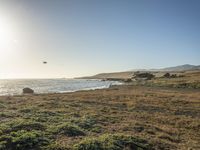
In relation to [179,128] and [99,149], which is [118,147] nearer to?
[99,149]

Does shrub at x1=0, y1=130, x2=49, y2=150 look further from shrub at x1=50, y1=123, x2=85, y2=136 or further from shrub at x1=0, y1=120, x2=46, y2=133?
shrub at x1=50, y1=123, x2=85, y2=136

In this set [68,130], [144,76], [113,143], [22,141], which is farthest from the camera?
[144,76]

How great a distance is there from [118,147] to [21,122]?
22.4 ft

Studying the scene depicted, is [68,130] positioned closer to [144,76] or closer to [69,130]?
[69,130]

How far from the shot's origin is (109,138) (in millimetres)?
13164

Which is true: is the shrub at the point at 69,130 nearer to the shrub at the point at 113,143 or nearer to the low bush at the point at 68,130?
the low bush at the point at 68,130

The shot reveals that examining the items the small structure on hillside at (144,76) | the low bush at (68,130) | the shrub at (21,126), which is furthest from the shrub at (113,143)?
the small structure on hillside at (144,76)

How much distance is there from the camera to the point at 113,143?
494 inches

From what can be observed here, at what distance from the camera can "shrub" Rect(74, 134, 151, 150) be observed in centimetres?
1194

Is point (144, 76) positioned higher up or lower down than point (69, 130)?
higher up

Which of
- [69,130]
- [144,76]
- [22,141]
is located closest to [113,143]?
[69,130]

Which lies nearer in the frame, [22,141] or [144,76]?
[22,141]

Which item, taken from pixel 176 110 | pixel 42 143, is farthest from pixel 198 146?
pixel 176 110

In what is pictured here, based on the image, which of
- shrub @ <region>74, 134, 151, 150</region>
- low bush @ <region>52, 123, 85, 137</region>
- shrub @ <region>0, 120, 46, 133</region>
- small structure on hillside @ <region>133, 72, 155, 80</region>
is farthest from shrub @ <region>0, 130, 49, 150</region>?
small structure on hillside @ <region>133, 72, 155, 80</region>
